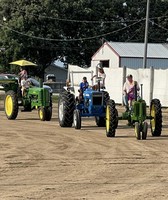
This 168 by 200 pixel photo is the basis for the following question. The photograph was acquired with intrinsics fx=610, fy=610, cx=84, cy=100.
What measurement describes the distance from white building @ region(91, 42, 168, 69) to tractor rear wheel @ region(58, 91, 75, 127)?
36899 mm

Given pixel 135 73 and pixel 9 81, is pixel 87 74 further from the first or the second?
pixel 9 81

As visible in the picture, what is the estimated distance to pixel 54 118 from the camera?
22.4 m

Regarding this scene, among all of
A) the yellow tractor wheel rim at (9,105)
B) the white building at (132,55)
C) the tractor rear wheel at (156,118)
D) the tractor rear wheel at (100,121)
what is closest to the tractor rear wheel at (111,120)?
the tractor rear wheel at (156,118)

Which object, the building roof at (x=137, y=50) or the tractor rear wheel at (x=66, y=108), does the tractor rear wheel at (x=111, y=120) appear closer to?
the tractor rear wheel at (x=66, y=108)

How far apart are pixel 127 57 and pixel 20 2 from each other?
15570 millimetres

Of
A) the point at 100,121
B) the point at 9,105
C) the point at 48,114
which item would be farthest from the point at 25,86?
the point at 100,121

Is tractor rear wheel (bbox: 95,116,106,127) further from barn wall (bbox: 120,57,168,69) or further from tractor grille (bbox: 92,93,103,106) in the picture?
barn wall (bbox: 120,57,168,69)

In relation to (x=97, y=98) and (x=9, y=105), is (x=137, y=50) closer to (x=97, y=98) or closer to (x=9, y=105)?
(x=9, y=105)

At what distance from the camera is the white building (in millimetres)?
55219

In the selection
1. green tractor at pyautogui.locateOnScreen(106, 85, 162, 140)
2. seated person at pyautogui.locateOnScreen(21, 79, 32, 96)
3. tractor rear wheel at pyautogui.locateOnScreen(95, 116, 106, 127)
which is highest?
seated person at pyautogui.locateOnScreen(21, 79, 32, 96)

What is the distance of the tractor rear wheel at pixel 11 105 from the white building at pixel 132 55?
3415cm

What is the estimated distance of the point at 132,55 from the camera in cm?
5541

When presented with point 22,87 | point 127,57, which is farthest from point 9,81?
point 127,57

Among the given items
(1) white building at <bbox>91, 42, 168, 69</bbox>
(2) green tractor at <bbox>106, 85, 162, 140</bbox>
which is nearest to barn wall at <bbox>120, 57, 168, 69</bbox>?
(1) white building at <bbox>91, 42, 168, 69</bbox>
